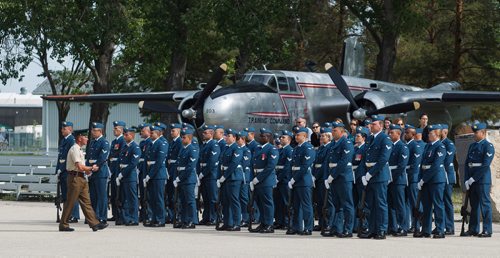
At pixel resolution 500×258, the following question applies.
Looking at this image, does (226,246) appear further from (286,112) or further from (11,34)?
(11,34)

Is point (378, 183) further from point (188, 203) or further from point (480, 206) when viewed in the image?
point (188, 203)

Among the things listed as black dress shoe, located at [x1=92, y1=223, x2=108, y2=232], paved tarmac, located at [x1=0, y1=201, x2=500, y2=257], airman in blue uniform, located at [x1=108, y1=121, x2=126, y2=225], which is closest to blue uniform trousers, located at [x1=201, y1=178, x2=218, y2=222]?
paved tarmac, located at [x1=0, y1=201, x2=500, y2=257]

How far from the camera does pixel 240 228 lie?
18328 mm

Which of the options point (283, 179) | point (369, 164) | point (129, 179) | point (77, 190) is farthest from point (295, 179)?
point (77, 190)

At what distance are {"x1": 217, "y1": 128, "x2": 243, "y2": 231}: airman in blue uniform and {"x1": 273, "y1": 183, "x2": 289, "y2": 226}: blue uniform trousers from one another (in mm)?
671

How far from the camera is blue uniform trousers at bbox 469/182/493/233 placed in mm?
16953

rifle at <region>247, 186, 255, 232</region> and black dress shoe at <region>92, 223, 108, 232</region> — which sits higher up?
rifle at <region>247, 186, 255, 232</region>

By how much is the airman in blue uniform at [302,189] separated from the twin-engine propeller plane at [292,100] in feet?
20.5

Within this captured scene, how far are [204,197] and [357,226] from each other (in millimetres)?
3132

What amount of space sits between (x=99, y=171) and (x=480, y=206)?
260 inches

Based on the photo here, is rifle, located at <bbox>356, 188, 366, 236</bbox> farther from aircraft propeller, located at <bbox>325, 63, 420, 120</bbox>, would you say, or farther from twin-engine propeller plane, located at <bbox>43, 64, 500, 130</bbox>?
aircraft propeller, located at <bbox>325, 63, 420, 120</bbox>

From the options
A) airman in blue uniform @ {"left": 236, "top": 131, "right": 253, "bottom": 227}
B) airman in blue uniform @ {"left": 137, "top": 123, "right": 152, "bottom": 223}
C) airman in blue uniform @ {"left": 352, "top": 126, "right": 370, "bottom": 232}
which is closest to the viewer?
airman in blue uniform @ {"left": 352, "top": 126, "right": 370, "bottom": 232}

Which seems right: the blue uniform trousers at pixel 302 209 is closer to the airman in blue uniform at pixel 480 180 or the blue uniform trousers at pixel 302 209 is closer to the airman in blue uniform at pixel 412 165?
the airman in blue uniform at pixel 412 165

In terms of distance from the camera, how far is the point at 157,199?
61.0 feet
